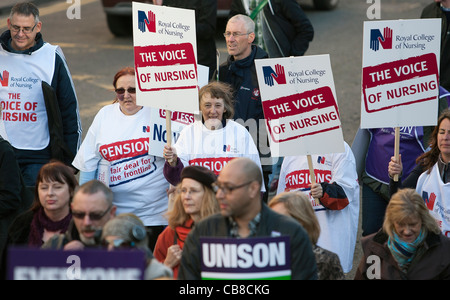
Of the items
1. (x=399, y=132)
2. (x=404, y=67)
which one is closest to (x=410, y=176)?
(x=399, y=132)

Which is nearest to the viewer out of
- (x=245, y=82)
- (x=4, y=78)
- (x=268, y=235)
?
(x=268, y=235)

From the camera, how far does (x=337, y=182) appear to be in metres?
7.04

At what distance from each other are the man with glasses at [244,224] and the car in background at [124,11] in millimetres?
9736

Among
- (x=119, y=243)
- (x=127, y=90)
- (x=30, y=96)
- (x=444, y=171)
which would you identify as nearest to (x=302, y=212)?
(x=119, y=243)

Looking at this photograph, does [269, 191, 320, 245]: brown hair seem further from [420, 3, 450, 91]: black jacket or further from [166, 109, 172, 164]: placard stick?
[420, 3, 450, 91]: black jacket

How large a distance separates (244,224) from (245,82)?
325cm

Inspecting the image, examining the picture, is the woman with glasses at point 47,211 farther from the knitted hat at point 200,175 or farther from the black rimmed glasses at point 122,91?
the black rimmed glasses at point 122,91

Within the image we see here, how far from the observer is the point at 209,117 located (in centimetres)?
728

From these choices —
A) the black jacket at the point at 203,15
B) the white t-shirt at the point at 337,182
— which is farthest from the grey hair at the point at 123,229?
the black jacket at the point at 203,15

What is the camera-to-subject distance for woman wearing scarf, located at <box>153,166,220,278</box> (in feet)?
20.1

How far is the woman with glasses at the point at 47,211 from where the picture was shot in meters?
6.28

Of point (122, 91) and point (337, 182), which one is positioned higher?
point (122, 91)

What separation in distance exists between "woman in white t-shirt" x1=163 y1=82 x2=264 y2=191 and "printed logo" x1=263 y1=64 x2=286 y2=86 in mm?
563

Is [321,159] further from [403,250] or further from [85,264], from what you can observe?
[85,264]
